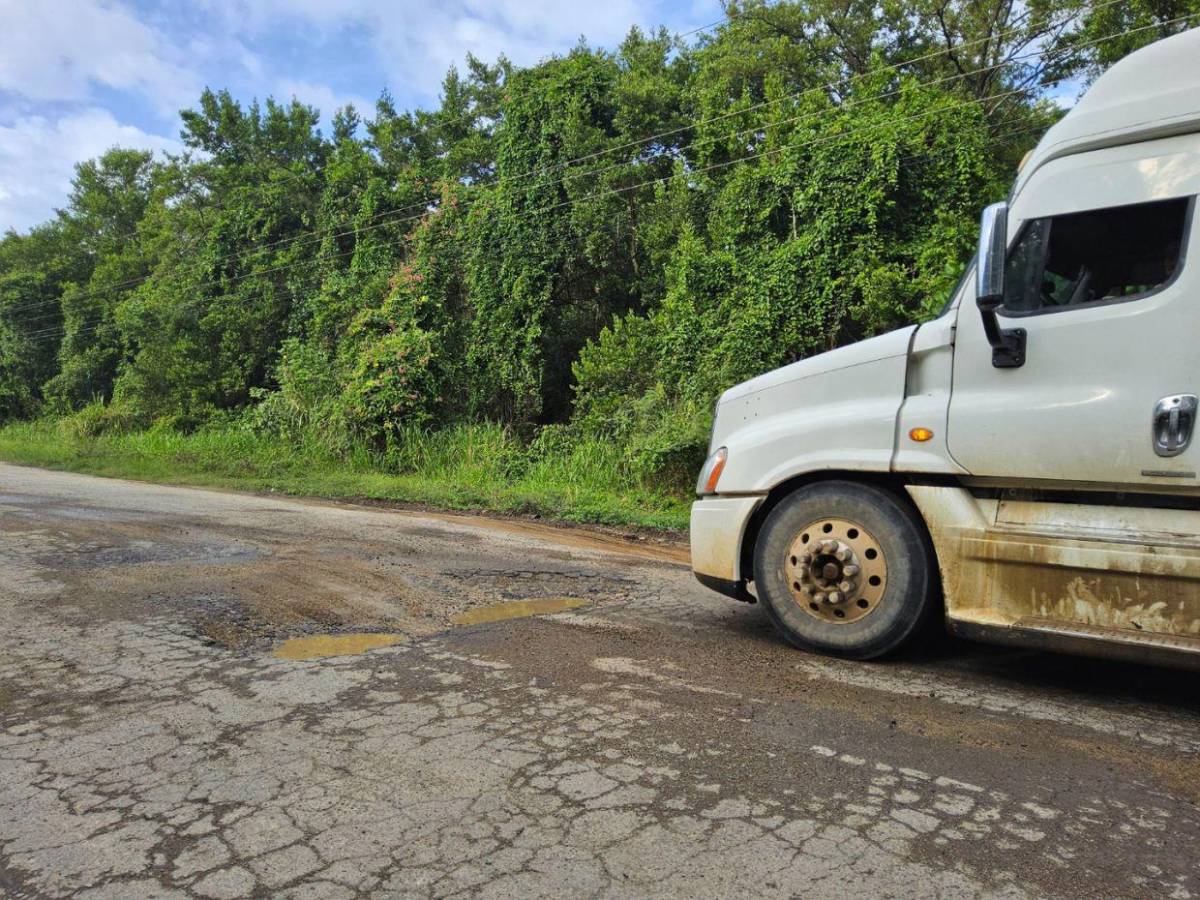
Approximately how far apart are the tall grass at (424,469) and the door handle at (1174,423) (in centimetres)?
783

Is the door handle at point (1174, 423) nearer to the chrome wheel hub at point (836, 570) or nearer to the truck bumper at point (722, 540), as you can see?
the chrome wheel hub at point (836, 570)

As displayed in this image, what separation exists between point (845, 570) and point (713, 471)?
1000 millimetres

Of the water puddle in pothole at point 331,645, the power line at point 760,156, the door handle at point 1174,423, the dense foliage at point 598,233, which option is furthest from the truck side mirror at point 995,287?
the power line at point 760,156

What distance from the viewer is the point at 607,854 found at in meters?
2.61

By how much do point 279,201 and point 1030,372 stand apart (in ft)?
95.9

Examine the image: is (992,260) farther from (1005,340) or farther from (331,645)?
(331,645)

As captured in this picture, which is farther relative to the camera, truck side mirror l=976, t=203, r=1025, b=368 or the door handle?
truck side mirror l=976, t=203, r=1025, b=368

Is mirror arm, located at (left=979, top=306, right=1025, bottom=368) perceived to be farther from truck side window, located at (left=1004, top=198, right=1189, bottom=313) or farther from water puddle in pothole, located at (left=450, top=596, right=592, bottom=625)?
water puddle in pothole, located at (left=450, top=596, right=592, bottom=625)

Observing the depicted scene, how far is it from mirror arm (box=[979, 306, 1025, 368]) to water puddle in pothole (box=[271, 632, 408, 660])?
11.3 ft

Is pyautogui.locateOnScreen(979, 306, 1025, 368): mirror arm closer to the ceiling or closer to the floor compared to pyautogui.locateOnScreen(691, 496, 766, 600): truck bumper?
closer to the ceiling

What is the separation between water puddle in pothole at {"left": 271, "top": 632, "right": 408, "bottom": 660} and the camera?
4.75 metres

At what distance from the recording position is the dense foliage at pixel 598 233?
1510cm

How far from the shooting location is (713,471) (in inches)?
205

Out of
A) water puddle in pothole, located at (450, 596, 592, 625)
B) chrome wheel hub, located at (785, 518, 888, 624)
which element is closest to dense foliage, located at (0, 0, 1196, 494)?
water puddle in pothole, located at (450, 596, 592, 625)
